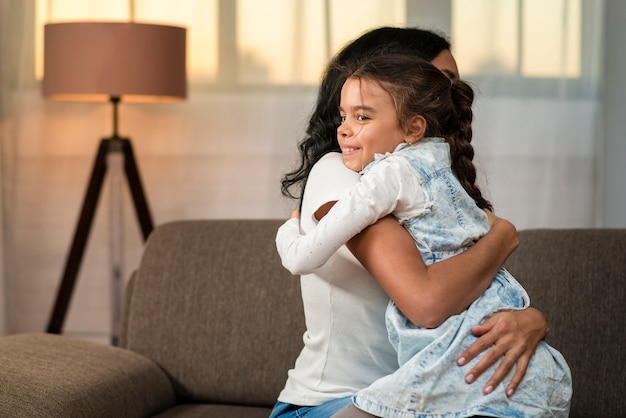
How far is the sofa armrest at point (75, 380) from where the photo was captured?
5.68 ft

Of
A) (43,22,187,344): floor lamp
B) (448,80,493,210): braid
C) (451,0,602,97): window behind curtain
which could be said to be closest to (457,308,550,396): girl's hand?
(448,80,493,210): braid

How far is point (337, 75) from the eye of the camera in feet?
5.24

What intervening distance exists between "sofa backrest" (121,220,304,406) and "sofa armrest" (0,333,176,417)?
0.27 ft

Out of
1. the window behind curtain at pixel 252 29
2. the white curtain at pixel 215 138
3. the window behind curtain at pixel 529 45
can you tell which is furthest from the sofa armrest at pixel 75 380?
the window behind curtain at pixel 529 45

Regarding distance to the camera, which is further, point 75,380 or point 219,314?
point 219,314

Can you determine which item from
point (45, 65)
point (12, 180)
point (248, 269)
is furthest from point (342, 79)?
point (12, 180)

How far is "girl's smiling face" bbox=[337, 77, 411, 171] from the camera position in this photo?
1343 millimetres

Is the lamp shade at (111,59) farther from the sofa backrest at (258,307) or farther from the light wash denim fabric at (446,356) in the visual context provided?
the light wash denim fabric at (446,356)

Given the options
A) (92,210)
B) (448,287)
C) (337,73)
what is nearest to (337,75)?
(337,73)

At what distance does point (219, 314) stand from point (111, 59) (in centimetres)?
131

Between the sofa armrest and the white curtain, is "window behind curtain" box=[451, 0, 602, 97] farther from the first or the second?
the sofa armrest

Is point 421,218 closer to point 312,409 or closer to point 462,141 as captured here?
point 462,141

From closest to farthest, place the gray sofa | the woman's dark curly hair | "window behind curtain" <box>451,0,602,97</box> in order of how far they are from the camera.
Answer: the woman's dark curly hair < the gray sofa < "window behind curtain" <box>451,0,602,97</box>

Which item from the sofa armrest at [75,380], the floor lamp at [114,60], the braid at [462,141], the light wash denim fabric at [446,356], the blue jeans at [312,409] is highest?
the floor lamp at [114,60]
